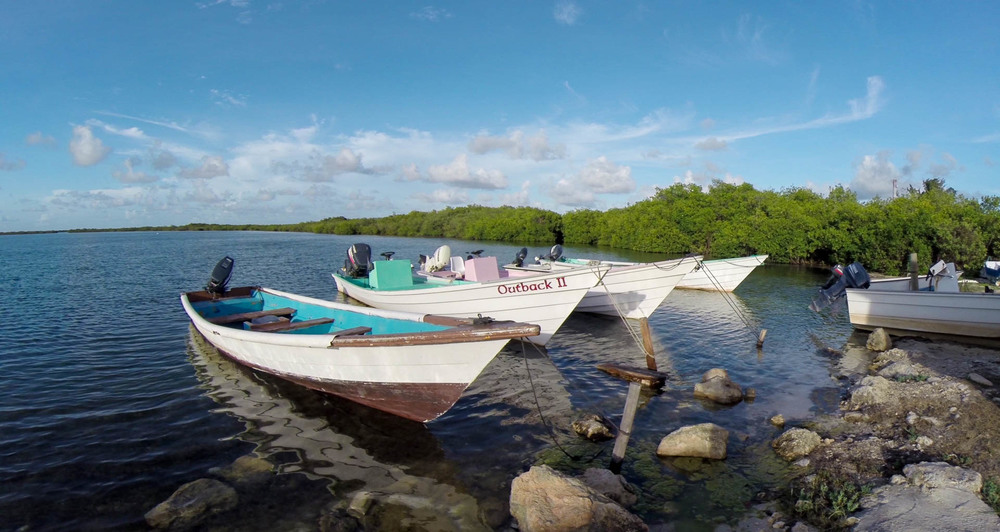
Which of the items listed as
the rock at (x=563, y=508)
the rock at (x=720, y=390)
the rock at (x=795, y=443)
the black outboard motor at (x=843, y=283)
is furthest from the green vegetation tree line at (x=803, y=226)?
the rock at (x=563, y=508)

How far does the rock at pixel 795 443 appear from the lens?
6922mm

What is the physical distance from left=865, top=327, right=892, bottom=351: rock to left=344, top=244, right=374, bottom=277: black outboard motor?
55.9ft

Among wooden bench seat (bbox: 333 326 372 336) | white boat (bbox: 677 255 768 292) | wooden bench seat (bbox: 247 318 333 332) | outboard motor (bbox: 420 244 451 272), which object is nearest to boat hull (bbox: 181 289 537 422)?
wooden bench seat (bbox: 333 326 372 336)

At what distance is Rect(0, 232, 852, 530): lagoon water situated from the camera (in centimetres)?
606

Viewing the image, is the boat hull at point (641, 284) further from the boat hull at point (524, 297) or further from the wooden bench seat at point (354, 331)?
the wooden bench seat at point (354, 331)

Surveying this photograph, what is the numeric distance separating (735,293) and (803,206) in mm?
23189

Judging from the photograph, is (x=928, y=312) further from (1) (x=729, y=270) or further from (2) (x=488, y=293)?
(2) (x=488, y=293)

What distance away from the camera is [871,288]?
1567 centimetres

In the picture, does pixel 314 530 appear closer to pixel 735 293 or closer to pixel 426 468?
pixel 426 468

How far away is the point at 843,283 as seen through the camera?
1539 centimetres

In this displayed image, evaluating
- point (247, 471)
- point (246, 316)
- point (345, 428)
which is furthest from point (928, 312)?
point (246, 316)

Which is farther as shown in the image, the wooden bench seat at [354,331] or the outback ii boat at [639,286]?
the outback ii boat at [639,286]

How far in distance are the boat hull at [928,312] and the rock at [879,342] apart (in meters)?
1.90

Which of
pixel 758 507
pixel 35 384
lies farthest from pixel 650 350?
pixel 35 384
